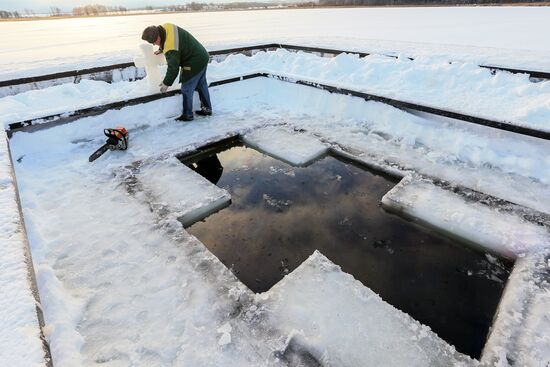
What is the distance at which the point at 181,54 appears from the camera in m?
4.77

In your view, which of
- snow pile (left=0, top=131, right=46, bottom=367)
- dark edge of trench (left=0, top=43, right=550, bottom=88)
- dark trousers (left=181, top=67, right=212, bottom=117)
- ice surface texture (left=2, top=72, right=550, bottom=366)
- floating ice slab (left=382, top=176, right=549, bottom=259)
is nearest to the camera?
snow pile (left=0, top=131, right=46, bottom=367)

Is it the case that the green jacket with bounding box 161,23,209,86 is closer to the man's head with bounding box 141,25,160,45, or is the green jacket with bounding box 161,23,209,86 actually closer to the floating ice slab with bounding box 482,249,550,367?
the man's head with bounding box 141,25,160,45

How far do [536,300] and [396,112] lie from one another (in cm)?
316

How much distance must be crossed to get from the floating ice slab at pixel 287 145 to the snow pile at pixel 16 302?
2831 millimetres

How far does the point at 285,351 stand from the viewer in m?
1.90

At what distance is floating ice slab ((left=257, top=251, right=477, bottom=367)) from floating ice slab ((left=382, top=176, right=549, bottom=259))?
3.75 ft

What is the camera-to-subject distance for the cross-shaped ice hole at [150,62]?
5136 mm

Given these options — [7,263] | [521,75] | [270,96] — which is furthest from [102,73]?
[521,75]

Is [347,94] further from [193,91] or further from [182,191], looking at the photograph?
[182,191]

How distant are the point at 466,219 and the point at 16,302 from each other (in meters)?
3.38

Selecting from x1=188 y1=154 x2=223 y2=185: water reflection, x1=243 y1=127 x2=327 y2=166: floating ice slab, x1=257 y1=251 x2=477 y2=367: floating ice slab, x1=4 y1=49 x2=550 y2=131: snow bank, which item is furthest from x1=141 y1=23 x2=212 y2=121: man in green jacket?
x1=257 y1=251 x2=477 y2=367: floating ice slab

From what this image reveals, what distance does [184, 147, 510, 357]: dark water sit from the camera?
2.21m

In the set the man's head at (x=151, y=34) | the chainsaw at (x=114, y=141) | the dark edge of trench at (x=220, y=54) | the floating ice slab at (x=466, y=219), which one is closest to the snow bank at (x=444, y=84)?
the dark edge of trench at (x=220, y=54)

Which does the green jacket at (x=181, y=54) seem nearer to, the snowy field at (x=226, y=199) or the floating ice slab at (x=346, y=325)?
the snowy field at (x=226, y=199)
